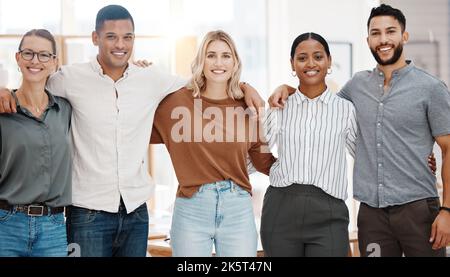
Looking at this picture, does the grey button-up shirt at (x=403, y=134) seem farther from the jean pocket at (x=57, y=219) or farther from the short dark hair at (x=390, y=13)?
the jean pocket at (x=57, y=219)

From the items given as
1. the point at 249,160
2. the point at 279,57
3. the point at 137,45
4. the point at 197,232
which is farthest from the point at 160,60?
the point at 197,232

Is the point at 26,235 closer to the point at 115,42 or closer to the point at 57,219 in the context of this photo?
the point at 57,219

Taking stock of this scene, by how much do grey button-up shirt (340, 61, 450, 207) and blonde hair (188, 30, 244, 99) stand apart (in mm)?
486

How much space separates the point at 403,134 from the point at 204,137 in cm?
71

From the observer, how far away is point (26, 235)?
193 cm

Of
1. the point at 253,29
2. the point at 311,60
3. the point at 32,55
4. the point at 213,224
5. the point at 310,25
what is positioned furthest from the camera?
the point at 253,29

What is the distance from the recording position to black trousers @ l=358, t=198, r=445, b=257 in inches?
86.7

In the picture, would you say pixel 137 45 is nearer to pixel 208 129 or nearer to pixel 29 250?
pixel 208 129

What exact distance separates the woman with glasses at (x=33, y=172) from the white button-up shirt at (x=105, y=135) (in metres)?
0.10

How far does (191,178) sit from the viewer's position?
2.15 metres

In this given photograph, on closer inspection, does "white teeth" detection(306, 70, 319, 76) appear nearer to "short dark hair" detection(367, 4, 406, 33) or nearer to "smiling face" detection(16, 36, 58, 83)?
"short dark hair" detection(367, 4, 406, 33)

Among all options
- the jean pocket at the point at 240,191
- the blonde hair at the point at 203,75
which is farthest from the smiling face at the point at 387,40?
the jean pocket at the point at 240,191

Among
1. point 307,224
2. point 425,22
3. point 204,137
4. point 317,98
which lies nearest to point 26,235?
point 204,137

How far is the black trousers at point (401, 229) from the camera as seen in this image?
2.20 meters
